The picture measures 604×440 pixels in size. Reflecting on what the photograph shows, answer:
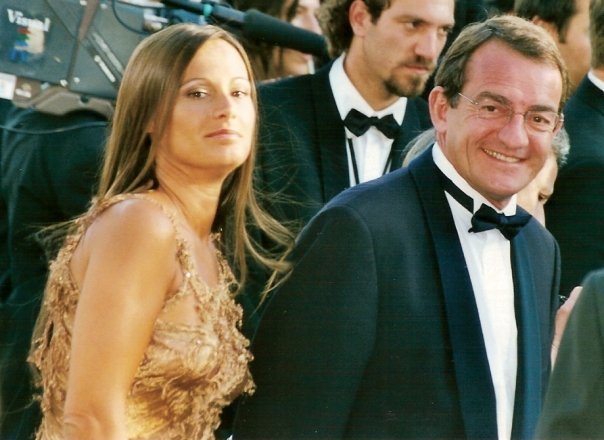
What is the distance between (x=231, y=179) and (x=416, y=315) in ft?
1.74

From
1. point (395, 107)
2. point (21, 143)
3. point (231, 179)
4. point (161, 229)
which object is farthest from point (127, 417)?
point (395, 107)

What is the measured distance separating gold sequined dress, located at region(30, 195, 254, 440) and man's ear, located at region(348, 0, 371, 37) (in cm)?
143

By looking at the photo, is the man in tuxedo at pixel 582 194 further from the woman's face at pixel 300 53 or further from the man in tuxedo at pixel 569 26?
the woman's face at pixel 300 53

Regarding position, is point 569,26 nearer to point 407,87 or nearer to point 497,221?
point 407,87

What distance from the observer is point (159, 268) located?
8.38 feet

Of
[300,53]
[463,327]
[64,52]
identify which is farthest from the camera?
[300,53]

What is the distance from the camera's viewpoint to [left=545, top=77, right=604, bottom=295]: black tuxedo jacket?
141 inches

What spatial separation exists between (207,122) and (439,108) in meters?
0.56

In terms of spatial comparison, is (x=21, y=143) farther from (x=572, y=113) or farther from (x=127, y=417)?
(x=572, y=113)

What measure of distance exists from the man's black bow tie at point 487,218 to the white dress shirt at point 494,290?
0.04ft

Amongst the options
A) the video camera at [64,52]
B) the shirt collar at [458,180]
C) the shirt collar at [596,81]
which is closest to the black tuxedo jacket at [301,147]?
the video camera at [64,52]

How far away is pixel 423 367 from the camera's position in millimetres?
2646

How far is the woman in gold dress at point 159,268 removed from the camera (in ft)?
8.14

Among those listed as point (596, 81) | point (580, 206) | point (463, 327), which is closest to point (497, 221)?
point (463, 327)
